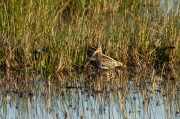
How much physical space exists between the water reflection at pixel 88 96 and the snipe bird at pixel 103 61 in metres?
0.51

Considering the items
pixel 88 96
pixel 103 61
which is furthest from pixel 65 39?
pixel 88 96

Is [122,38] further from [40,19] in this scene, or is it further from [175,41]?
[40,19]

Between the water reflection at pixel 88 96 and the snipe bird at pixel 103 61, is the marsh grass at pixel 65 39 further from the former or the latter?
the water reflection at pixel 88 96

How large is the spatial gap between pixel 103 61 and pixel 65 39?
0.98 m

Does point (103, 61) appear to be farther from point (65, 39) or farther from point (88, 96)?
point (88, 96)

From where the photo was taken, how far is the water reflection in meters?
5.06

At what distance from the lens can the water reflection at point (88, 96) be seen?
199 inches

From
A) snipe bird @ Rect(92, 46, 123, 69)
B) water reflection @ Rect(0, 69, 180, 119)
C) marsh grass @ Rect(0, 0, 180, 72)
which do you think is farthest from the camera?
snipe bird @ Rect(92, 46, 123, 69)

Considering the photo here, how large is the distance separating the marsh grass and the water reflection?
1.66ft

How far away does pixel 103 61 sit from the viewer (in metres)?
7.93

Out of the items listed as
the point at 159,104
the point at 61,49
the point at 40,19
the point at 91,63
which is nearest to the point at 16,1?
the point at 40,19

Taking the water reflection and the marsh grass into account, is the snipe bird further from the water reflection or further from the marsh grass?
the water reflection

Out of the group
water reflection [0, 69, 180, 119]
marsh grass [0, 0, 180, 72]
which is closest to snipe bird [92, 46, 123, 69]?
marsh grass [0, 0, 180, 72]

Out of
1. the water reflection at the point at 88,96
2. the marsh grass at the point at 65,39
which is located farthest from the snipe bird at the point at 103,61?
the water reflection at the point at 88,96
